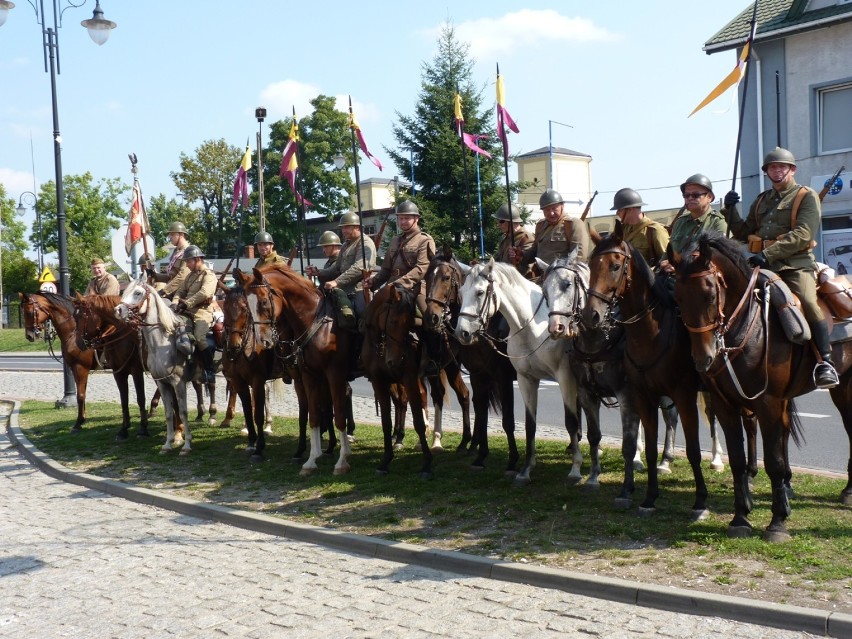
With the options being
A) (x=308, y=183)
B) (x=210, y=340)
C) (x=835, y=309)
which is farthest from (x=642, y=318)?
(x=308, y=183)

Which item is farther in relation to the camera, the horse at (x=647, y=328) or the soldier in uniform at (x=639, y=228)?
the soldier in uniform at (x=639, y=228)

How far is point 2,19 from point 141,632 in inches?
545

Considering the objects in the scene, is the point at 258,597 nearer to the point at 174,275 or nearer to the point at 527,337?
the point at 527,337

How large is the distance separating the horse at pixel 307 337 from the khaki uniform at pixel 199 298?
2832 millimetres

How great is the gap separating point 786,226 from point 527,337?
2963mm

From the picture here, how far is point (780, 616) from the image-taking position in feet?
17.9

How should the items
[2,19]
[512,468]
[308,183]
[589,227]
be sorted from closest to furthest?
1. [589,227]
2. [512,468]
3. [2,19]
4. [308,183]

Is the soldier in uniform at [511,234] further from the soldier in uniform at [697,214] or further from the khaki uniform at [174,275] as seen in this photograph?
the khaki uniform at [174,275]

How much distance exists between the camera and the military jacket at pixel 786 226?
758 cm

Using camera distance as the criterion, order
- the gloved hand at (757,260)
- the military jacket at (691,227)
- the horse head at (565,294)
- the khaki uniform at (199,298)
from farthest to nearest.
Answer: the khaki uniform at (199,298) → the military jacket at (691,227) → the horse head at (565,294) → the gloved hand at (757,260)

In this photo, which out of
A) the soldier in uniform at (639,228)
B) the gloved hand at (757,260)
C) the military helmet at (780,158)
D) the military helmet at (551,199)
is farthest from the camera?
the military helmet at (551,199)

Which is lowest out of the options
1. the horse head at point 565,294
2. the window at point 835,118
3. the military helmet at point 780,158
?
the horse head at point 565,294

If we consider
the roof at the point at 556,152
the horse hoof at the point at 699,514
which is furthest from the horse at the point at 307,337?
the roof at the point at 556,152

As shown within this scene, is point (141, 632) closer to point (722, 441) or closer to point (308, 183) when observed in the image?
point (722, 441)
